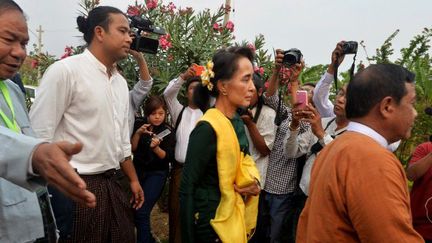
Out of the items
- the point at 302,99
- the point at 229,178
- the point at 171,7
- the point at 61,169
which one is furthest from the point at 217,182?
the point at 171,7

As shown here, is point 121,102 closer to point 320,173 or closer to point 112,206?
point 112,206

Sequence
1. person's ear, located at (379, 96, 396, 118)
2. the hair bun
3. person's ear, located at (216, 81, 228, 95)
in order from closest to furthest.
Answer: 1. person's ear, located at (379, 96, 396, 118)
2. person's ear, located at (216, 81, 228, 95)
3. the hair bun

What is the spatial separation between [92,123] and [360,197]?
64.3 inches

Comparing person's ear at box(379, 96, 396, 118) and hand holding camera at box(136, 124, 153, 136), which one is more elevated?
person's ear at box(379, 96, 396, 118)

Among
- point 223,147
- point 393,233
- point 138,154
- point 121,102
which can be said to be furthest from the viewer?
point 138,154

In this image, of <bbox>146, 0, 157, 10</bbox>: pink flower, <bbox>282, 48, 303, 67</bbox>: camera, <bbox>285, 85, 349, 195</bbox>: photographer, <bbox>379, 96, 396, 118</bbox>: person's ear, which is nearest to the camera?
<bbox>379, 96, 396, 118</bbox>: person's ear

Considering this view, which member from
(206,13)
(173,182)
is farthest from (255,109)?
(206,13)

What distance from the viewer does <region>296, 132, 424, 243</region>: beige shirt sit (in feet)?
5.16

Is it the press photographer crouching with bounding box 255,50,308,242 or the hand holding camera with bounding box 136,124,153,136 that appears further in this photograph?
the hand holding camera with bounding box 136,124,153,136

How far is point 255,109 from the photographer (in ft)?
13.3

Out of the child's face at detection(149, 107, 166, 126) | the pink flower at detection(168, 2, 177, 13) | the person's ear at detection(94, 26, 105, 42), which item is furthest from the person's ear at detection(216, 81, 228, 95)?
the pink flower at detection(168, 2, 177, 13)

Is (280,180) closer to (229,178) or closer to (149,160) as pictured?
(149,160)

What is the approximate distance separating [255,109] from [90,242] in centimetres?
198

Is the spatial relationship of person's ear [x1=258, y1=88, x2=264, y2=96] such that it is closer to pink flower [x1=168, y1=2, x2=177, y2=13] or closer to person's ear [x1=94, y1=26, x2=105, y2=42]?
person's ear [x1=94, y1=26, x2=105, y2=42]
